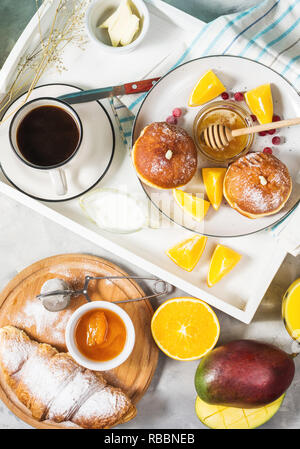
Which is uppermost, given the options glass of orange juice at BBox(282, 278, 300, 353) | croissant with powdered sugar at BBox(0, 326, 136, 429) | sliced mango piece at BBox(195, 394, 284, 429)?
glass of orange juice at BBox(282, 278, 300, 353)

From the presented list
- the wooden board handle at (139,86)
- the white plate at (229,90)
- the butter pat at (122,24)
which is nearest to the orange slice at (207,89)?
the white plate at (229,90)

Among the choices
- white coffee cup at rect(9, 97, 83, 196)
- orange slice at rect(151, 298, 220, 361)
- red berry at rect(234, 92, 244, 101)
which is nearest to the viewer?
white coffee cup at rect(9, 97, 83, 196)

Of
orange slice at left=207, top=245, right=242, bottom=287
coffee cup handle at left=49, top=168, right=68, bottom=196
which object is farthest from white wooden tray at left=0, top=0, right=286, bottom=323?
coffee cup handle at left=49, top=168, right=68, bottom=196

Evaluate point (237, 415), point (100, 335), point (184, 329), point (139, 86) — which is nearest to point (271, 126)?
point (139, 86)

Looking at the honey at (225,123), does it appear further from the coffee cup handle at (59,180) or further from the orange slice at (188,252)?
the coffee cup handle at (59,180)

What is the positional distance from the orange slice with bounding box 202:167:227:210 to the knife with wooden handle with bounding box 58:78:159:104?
299 millimetres

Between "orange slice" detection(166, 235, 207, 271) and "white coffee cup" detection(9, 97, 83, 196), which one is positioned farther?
"orange slice" detection(166, 235, 207, 271)

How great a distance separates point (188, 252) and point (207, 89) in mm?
470

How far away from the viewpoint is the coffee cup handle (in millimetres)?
1015

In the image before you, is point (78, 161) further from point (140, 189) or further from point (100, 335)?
point (100, 335)

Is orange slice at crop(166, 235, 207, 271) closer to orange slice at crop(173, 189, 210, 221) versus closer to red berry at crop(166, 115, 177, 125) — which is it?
orange slice at crop(173, 189, 210, 221)

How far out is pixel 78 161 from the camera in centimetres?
111

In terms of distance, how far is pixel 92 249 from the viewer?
4.33ft

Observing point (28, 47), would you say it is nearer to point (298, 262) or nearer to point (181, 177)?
point (181, 177)
